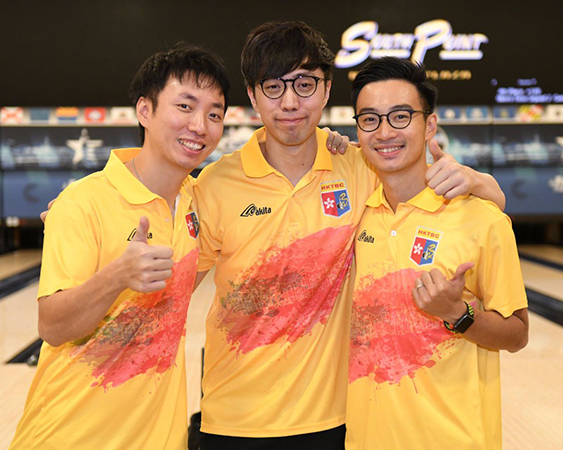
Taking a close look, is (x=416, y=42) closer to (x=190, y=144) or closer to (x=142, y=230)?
(x=190, y=144)

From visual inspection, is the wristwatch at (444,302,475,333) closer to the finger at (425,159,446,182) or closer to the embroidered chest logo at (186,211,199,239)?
the finger at (425,159,446,182)

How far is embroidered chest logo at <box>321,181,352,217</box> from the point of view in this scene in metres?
1.70

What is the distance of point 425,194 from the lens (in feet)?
5.01

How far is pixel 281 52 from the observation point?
1.69 m

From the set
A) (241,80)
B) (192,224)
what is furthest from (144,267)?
(241,80)

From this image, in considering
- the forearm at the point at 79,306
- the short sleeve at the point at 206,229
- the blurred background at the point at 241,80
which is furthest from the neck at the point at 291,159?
the blurred background at the point at 241,80

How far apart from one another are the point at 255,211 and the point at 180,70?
431 millimetres

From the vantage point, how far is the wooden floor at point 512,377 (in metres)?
2.58

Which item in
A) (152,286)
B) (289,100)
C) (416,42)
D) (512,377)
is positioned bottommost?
(512,377)

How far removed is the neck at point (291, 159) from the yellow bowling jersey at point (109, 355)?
0.43 meters

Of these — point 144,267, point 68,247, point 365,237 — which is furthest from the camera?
point 365,237

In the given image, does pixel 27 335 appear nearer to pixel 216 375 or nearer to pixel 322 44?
pixel 216 375

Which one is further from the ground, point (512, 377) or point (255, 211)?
point (255, 211)

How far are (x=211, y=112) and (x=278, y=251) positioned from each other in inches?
16.6
